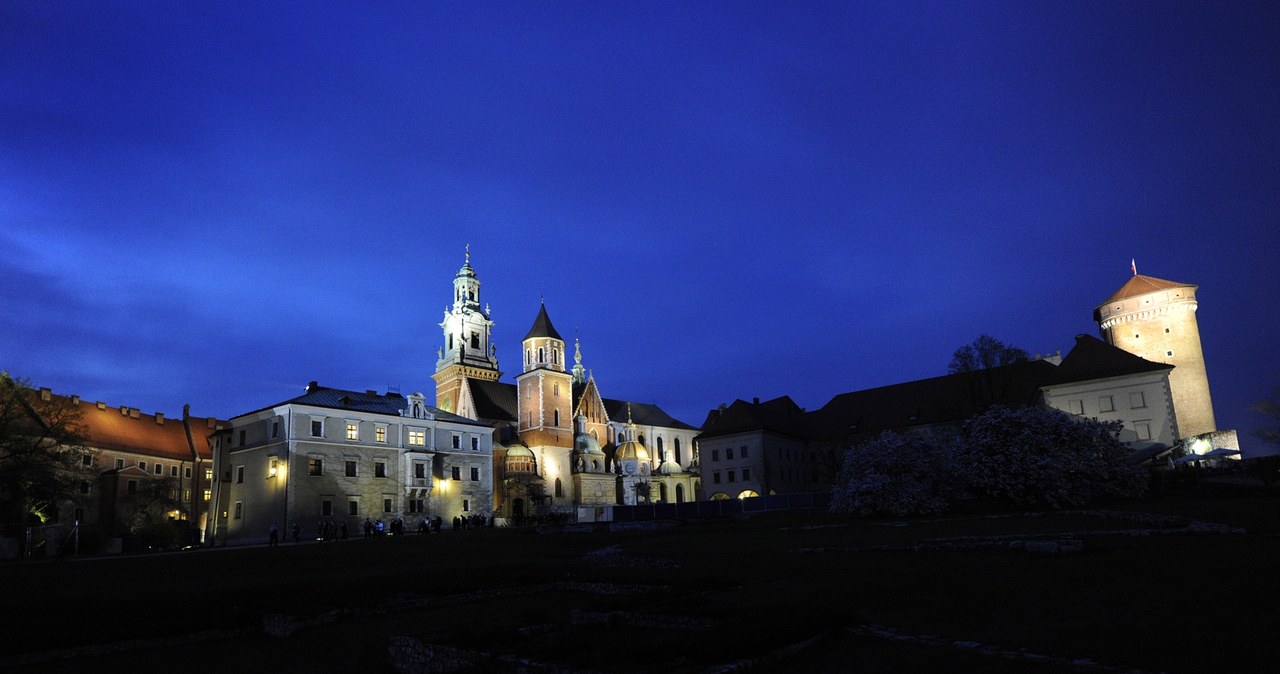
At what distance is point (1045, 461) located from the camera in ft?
113

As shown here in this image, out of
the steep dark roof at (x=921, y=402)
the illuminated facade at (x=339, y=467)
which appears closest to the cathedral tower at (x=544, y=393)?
the illuminated facade at (x=339, y=467)

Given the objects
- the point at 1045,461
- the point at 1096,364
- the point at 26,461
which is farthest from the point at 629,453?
the point at 1045,461

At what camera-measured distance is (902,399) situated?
267 ft

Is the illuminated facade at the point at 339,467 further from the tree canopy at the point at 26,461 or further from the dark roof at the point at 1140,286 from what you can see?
the dark roof at the point at 1140,286

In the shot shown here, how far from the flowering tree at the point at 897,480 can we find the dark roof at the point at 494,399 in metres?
59.0

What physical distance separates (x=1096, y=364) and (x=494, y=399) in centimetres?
6516

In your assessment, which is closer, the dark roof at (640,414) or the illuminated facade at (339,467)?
the illuminated facade at (339,467)

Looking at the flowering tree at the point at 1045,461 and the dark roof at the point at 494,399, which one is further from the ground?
the dark roof at the point at 494,399

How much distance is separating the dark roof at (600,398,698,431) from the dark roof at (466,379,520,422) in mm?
13295

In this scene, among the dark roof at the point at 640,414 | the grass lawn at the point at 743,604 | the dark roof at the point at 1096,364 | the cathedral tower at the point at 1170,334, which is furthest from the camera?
the dark roof at the point at 640,414

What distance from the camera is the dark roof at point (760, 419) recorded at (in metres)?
77.5

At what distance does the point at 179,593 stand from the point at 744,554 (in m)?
17.5

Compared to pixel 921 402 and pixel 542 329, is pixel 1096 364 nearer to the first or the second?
pixel 921 402

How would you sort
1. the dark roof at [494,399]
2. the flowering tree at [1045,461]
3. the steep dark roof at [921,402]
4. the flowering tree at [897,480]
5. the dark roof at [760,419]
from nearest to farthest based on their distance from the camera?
the flowering tree at [1045,461]
the flowering tree at [897,480]
the steep dark roof at [921,402]
the dark roof at [760,419]
the dark roof at [494,399]
